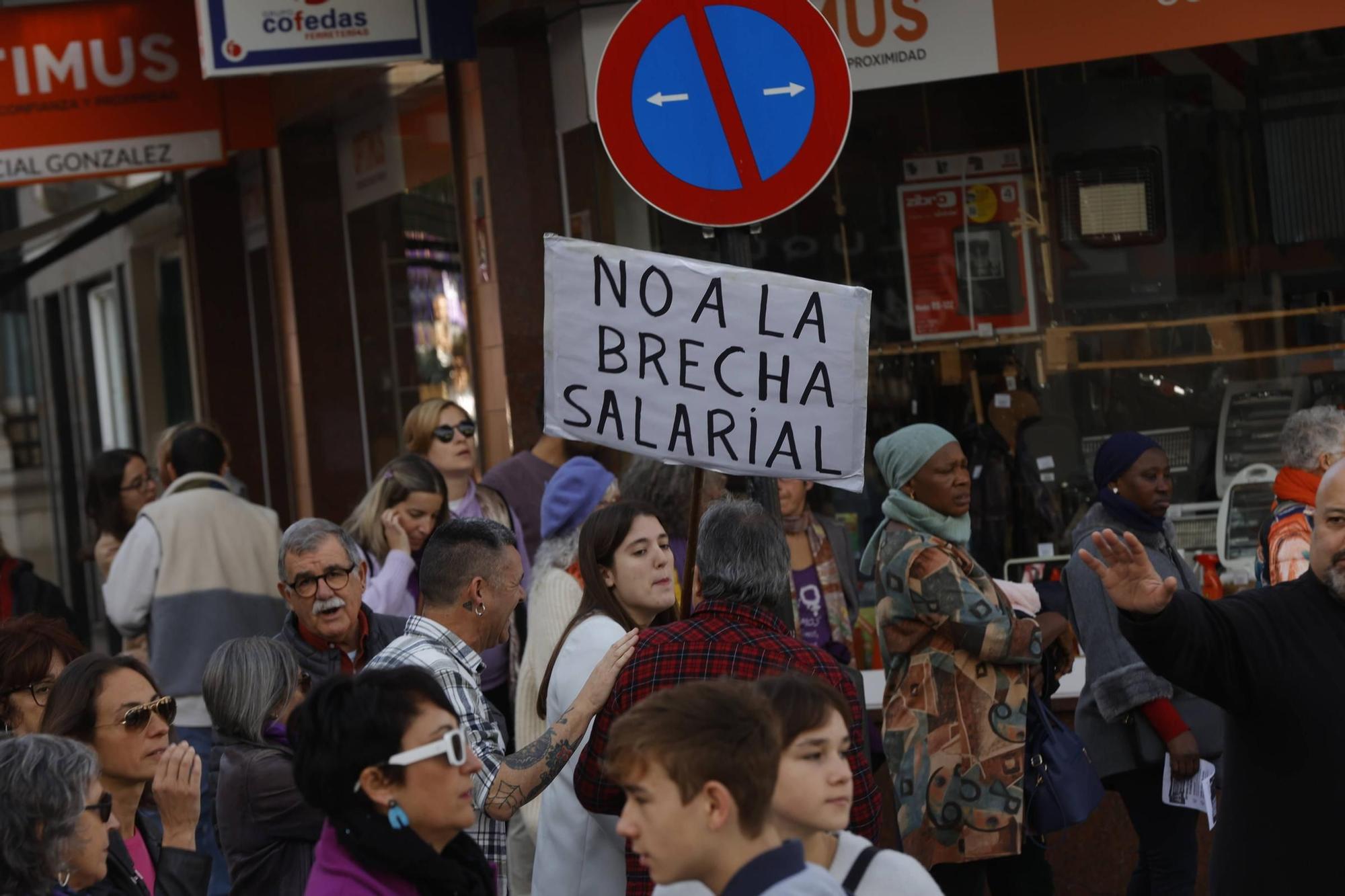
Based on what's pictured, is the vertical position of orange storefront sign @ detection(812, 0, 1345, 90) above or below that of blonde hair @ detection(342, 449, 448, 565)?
above

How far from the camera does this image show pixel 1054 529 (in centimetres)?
908

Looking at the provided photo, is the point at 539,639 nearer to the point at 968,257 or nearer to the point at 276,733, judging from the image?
the point at 276,733

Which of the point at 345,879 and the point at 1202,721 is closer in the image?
the point at 345,879

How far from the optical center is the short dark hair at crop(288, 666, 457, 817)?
11.2 ft

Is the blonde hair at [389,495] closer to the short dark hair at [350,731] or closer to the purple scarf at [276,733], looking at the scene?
the purple scarf at [276,733]

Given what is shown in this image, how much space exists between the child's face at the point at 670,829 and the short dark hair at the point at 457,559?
1806 millimetres

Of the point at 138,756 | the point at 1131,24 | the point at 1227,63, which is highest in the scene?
the point at 1131,24

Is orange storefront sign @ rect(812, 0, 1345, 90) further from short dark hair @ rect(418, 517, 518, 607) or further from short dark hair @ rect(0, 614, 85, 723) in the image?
short dark hair @ rect(0, 614, 85, 723)

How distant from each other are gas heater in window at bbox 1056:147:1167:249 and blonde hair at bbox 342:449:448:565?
11.8ft

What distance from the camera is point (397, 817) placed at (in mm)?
3396

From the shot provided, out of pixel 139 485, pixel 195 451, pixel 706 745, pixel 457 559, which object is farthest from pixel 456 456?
pixel 706 745

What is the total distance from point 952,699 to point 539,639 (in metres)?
1.31

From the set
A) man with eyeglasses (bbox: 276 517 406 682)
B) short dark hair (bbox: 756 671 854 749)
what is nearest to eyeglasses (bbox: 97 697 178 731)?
man with eyeglasses (bbox: 276 517 406 682)

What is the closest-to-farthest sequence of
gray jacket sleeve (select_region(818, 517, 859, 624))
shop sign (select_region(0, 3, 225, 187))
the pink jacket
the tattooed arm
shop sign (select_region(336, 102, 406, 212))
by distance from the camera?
1. the pink jacket
2. the tattooed arm
3. gray jacket sleeve (select_region(818, 517, 859, 624))
4. shop sign (select_region(0, 3, 225, 187))
5. shop sign (select_region(336, 102, 406, 212))
